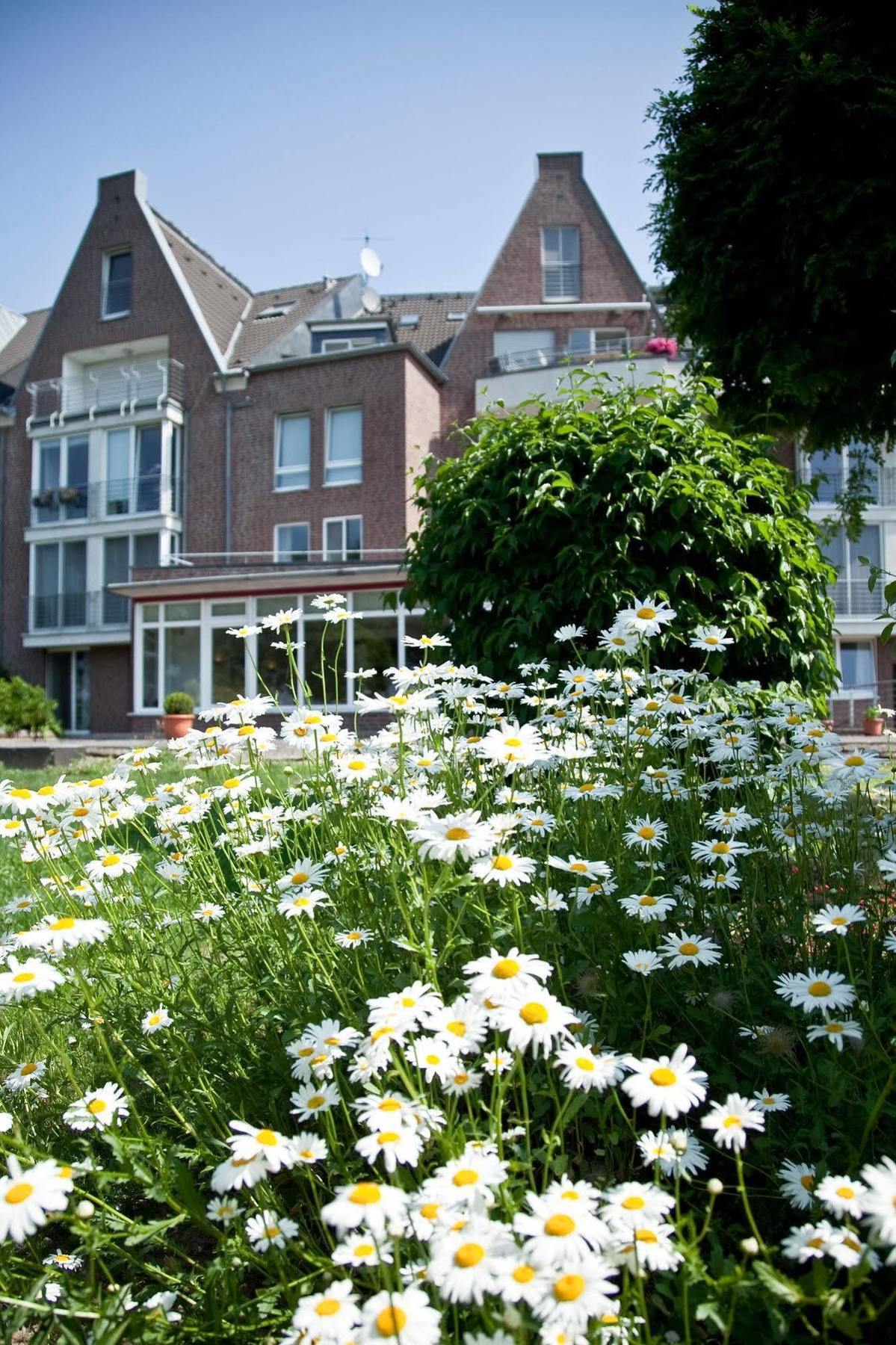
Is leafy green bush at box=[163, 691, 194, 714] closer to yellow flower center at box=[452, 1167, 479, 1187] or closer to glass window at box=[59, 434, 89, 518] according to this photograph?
glass window at box=[59, 434, 89, 518]

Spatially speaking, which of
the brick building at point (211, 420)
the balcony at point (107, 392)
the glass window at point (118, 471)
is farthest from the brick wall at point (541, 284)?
the glass window at point (118, 471)

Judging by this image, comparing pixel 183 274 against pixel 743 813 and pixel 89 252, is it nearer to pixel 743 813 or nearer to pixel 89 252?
pixel 89 252

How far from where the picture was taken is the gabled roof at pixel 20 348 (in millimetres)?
29422

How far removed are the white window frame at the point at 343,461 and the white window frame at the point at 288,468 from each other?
1.64 feet

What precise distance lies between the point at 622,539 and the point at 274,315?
2592 cm

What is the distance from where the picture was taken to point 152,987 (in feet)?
7.88

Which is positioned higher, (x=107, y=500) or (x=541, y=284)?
(x=541, y=284)

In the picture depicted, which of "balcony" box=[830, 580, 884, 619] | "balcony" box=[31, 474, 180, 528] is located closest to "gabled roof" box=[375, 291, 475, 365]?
"balcony" box=[31, 474, 180, 528]

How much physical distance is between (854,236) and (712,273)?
1352mm

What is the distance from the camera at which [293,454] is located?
23.9 metres

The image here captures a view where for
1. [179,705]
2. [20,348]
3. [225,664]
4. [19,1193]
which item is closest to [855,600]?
[225,664]

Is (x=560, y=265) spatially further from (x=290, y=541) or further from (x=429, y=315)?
(x=290, y=541)

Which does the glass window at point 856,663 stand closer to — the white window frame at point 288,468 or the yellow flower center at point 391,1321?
the white window frame at point 288,468

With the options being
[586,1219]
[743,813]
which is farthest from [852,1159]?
[743,813]
